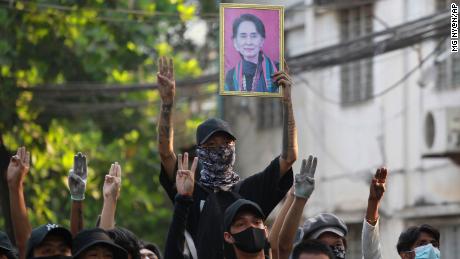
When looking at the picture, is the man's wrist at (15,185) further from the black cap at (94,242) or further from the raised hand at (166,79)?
the black cap at (94,242)

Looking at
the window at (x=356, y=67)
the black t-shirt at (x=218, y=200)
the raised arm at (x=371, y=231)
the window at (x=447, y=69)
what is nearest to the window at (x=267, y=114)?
the window at (x=356, y=67)

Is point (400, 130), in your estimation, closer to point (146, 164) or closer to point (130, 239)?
point (146, 164)

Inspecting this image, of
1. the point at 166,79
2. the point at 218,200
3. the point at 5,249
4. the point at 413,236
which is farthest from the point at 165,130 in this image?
the point at 413,236

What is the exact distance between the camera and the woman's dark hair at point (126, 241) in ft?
27.8

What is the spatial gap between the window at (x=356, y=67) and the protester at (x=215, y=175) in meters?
14.5

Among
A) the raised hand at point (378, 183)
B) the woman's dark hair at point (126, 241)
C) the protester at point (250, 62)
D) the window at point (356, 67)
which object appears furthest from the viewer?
the window at point (356, 67)

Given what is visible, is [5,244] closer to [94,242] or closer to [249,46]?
[94,242]

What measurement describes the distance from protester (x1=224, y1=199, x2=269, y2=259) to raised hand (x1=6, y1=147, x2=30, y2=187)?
1.51 metres

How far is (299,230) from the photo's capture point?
9.51m

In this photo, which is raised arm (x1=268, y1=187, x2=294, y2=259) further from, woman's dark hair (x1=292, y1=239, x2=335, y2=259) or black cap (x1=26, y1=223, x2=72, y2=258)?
black cap (x1=26, y1=223, x2=72, y2=258)

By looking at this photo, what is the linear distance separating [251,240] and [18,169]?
1.75m

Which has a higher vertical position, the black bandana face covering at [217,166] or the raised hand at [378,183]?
the black bandana face covering at [217,166]

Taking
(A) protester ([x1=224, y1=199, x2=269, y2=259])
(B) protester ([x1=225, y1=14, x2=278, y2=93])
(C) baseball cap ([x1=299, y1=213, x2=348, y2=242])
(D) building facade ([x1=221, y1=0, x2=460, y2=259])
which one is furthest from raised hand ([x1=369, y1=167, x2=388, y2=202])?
(D) building facade ([x1=221, y1=0, x2=460, y2=259])

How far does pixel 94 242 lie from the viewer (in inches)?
309
